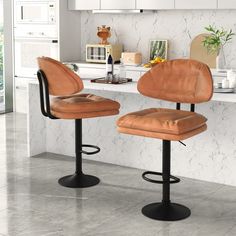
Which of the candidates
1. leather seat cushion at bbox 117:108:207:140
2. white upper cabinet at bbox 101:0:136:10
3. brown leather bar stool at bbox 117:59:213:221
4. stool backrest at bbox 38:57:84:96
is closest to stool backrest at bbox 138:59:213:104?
brown leather bar stool at bbox 117:59:213:221

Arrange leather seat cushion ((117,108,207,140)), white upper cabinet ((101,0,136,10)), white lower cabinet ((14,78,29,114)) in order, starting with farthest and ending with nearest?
1. white lower cabinet ((14,78,29,114))
2. white upper cabinet ((101,0,136,10))
3. leather seat cushion ((117,108,207,140))

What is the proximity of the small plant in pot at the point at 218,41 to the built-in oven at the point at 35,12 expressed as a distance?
6.97 feet

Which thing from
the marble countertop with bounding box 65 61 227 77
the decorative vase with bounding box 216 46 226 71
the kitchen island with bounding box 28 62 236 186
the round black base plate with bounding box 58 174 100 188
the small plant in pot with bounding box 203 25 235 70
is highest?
the small plant in pot with bounding box 203 25 235 70

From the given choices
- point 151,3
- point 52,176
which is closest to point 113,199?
point 52,176

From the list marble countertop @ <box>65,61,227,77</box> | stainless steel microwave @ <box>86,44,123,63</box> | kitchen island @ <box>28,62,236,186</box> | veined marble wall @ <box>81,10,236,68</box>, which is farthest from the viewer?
stainless steel microwave @ <box>86,44,123,63</box>

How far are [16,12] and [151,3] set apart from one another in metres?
2.09

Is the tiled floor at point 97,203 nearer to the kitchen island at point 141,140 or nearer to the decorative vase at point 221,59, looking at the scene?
the kitchen island at point 141,140

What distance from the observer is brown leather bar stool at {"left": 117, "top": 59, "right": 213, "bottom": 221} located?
11.8 ft

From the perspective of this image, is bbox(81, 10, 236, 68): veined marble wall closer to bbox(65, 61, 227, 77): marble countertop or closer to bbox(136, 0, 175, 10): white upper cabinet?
bbox(136, 0, 175, 10): white upper cabinet

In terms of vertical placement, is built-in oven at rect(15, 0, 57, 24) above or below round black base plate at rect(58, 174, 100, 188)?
above

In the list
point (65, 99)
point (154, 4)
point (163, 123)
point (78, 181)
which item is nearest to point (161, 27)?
point (154, 4)

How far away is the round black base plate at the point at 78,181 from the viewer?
14.6 feet

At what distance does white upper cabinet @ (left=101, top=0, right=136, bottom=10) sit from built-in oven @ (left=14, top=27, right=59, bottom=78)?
2.57 feet

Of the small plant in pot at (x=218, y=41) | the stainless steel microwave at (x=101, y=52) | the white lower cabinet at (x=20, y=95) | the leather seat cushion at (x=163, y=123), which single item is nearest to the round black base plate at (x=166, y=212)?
the leather seat cushion at (x=163, y=123)
